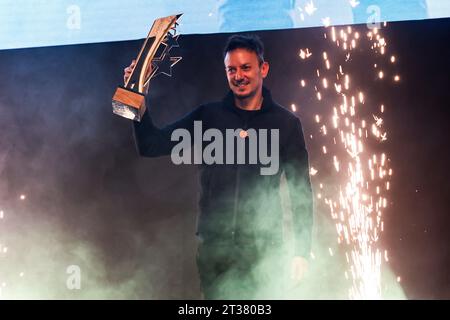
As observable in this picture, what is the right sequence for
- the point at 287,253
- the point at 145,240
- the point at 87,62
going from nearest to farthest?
the point at 287,253 → the point at 145,240 → the point at 87,62

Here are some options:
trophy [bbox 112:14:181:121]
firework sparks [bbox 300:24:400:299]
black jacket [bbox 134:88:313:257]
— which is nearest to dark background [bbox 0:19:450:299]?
firework sparks [bbox 300:24:400:299]

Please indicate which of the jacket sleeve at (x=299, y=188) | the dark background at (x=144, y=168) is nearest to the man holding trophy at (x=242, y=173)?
the jacket sleeve at (x=299, y=188)

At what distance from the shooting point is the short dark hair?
118 inches

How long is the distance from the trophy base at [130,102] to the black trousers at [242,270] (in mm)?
764

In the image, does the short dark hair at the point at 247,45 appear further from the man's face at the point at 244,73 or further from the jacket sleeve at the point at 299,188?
the jacket sleeve at the point at 299,188

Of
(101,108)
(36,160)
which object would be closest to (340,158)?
(101,108)

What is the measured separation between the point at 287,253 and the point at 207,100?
38.5 inches

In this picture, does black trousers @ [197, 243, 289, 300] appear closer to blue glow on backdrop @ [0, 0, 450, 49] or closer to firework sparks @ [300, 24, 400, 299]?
→ firework sparks @ [300, 24, 400, 299]

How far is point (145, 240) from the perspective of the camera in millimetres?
3129

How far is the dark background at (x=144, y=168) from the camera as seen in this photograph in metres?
2.95

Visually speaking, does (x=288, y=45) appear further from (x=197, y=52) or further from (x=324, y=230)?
(x=324, y=230)

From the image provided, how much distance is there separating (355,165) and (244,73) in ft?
2.58

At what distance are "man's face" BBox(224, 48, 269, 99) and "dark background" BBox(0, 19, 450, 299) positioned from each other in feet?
0.54
